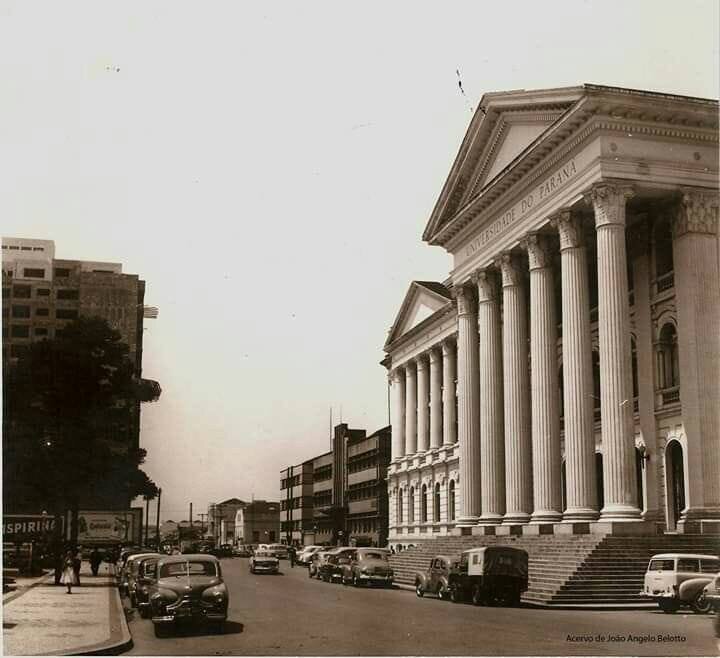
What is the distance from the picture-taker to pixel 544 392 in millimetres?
38531

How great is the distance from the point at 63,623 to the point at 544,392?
21480 millimetres

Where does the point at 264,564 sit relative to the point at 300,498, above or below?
below

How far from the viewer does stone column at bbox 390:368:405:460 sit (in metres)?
74.2

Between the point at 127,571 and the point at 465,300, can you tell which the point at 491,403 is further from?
the point at 127,571

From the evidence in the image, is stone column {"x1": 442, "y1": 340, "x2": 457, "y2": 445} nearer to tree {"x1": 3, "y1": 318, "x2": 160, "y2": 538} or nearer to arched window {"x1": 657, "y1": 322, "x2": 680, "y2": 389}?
tree {"x1": 3, "y1": 318, "x2": 160, "y2": 538}

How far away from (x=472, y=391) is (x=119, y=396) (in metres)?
17.2


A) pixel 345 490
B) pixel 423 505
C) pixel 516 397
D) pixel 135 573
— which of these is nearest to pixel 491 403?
pixel 516 397

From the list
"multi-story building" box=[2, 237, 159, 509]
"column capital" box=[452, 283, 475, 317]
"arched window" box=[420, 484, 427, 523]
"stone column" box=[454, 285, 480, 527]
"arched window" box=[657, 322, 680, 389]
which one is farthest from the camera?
"multi-story building" box=[2, 237, 159, 509]

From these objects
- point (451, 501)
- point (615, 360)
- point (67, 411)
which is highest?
point (615, 360)

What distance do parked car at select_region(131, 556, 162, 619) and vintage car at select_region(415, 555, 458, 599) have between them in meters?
9.95

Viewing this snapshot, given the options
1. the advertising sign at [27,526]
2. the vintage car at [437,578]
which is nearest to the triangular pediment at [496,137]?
the vintage car at [437,578]

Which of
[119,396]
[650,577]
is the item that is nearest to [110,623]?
[650,577]

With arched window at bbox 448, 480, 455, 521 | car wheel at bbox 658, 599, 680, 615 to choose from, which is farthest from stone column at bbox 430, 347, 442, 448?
car wheel at bbox 658, 599, 680, 615

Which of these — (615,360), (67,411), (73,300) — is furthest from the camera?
(73,300)
